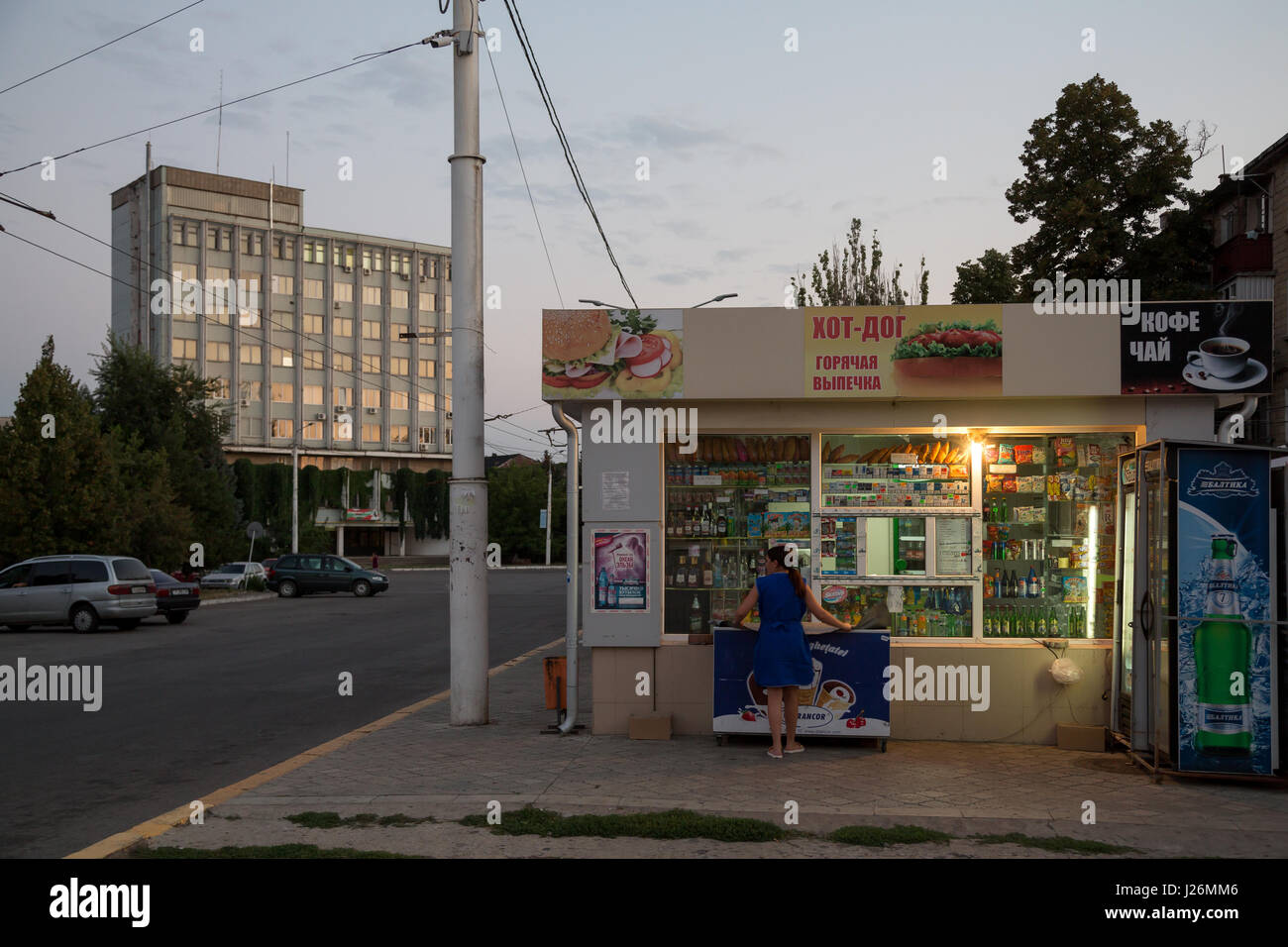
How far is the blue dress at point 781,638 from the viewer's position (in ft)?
30.7

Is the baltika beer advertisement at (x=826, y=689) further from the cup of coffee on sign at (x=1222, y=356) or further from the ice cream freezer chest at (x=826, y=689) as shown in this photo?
the cup of coffee on sign at (x=1222, y=356)

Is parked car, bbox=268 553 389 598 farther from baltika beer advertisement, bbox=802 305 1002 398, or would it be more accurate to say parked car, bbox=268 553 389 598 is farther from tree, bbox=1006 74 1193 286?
baltika beer advertisement, bbox=802 305 1002 398

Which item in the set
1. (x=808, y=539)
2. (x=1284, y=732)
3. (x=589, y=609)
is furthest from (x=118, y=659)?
(x=1284, y=732)

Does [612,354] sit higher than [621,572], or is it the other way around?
[612,354]

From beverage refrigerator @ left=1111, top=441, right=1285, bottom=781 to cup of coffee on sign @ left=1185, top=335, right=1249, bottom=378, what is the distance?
116 centimetres

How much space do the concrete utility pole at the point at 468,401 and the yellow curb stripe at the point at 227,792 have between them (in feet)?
3.62

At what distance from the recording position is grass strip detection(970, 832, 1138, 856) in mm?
6559

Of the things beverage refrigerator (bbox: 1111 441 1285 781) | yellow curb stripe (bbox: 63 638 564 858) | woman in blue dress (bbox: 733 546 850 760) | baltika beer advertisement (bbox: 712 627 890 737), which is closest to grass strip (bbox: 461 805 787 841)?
yellow curb stripe (bbox: 63 638 564 858)

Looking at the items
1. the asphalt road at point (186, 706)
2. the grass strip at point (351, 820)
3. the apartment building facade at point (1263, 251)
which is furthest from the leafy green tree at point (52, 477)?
the apartment building facade at point (1263, 251)

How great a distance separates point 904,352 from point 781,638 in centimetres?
279

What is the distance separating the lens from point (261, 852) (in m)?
6.35

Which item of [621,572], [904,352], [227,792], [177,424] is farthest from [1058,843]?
[177,424]

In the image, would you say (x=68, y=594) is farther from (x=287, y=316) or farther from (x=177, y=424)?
(x=287, y=316)

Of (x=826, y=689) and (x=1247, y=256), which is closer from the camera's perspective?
(x=826, y=689)
